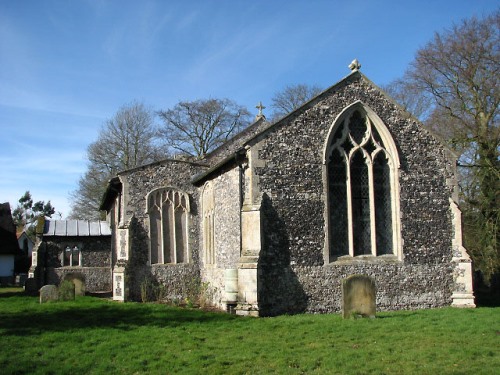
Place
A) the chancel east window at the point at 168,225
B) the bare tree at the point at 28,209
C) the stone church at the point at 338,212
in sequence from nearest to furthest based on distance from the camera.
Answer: the stone church at the point at 338,212 < the chancel east window at the point at 168,225 < the bare tree at the point at 28,209

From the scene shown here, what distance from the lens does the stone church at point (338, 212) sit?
13.6 m

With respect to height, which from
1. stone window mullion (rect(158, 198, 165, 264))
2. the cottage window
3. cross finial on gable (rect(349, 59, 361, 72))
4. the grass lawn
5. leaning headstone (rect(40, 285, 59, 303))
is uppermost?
cross finial on gable (rect(349, 59, 361, 72))

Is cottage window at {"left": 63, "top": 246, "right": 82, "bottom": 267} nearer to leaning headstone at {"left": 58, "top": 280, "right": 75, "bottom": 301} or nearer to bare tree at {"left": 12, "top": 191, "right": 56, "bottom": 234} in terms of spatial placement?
leaning headstone at {"left": 58, "top": 280, "right": 75, "bottom": 301}

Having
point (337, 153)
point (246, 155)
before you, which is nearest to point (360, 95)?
point (337, 153)

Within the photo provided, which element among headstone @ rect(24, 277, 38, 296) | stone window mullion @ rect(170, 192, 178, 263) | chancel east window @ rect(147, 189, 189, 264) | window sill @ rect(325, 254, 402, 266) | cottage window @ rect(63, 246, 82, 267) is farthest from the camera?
cottage window @ rect(63, 246, 82, 267)

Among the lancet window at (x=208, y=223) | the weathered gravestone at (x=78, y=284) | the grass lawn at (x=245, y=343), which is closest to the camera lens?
the grass lawn at (x=245, y=343)

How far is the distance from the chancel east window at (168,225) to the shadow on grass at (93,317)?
12.3ft

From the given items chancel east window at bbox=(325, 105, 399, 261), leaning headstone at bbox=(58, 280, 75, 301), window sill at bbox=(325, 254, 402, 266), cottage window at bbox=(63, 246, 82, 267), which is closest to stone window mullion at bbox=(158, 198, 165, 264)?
leaning headstone at bbox=(58, 280, 75, 301)

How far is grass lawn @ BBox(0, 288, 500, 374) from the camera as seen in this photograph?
8.03 meters

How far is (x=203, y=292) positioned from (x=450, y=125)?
13202 mm

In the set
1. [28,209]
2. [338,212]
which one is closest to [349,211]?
[338,212]

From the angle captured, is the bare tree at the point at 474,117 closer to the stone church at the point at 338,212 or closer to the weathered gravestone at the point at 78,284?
the stone church at the point at 338,212

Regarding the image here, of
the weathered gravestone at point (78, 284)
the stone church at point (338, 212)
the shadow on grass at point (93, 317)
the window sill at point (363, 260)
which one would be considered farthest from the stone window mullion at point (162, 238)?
the window sill at point (363, 260)

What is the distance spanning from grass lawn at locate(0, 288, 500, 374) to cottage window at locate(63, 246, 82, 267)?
10.8 meters
